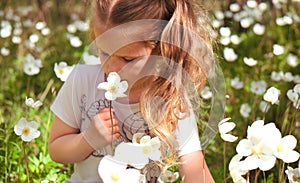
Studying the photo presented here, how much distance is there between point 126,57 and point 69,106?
29 cm

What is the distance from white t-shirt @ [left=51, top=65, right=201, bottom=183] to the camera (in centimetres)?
172

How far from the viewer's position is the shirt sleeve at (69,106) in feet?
5.85

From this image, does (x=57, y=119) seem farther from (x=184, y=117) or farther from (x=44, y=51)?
(x=44, y=51)

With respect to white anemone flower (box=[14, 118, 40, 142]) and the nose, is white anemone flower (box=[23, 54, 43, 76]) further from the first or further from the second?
the nose

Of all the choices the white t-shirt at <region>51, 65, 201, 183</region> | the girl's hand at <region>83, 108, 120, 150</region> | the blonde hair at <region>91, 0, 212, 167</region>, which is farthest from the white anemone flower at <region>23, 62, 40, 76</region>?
the girl's hand at <region>83, 108, 120, 150</region>

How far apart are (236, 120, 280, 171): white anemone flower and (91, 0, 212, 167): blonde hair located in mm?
358

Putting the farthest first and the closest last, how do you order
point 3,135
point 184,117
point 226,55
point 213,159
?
point 226,55, point 213,159, point 3,135, point 184,117

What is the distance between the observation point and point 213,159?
2.35 metres

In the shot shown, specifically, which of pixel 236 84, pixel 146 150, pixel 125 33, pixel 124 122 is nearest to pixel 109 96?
pixel 146 150

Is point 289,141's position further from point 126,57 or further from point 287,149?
point 126,57

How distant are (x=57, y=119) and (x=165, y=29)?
411mm

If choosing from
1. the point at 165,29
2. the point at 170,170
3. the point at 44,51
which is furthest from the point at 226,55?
the point at 165,29

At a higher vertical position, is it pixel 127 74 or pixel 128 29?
pixel 128 29

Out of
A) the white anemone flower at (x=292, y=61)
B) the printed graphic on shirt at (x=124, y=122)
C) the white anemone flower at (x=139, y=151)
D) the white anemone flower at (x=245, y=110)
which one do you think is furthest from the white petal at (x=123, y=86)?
the white anemone flower at (x=292, y=61)
